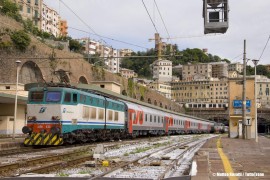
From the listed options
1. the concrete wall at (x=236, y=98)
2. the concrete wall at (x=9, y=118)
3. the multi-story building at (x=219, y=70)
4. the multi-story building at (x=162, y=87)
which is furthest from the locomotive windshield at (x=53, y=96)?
the multi-story building at (x=219, y=70)

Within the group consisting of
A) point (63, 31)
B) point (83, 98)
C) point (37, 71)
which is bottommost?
point (83, 98)

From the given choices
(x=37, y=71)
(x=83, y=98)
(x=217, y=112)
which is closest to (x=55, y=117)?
(x=83, y=98)

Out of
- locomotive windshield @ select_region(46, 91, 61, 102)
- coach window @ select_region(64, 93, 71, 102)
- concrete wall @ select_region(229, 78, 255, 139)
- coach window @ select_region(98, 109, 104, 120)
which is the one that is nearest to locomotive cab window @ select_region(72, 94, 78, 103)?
coach window @ select_region(64, 93, 71, 102)

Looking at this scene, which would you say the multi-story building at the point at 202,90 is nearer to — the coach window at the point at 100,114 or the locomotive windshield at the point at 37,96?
the coach window at the point at 100,114

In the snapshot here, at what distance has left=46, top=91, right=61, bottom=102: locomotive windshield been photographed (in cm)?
1981

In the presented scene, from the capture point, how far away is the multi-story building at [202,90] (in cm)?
15600

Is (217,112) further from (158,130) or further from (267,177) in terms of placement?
(267,177)

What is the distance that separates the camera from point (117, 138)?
29703mm

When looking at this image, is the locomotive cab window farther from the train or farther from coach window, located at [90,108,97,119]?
coach window, located at [90,108,97,119]

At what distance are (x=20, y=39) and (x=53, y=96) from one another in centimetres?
2314

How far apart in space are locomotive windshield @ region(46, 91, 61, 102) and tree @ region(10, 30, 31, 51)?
22638mm

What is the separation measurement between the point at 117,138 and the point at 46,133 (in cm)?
1097

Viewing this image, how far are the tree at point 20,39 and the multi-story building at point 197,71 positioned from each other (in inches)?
5230

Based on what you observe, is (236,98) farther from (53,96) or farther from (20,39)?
(53,96)
